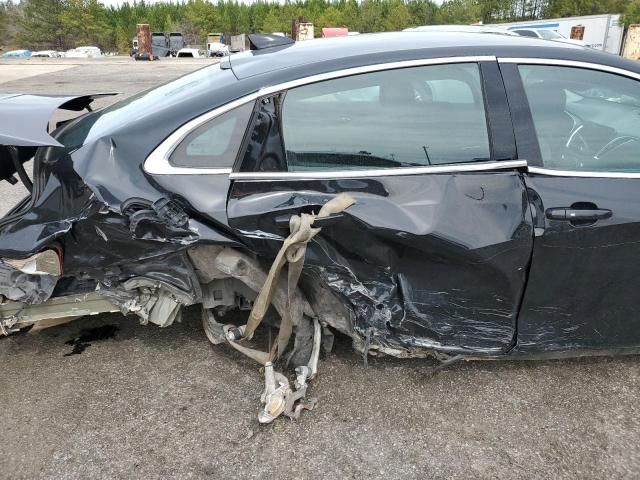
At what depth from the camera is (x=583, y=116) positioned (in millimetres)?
2371

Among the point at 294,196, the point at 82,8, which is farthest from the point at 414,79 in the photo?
the point at 82,8

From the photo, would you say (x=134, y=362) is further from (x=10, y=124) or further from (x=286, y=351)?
(x=10, y=124)

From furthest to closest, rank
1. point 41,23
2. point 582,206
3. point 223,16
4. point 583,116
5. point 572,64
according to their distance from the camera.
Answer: point 223,16
point 41,23
point 583,116
point 572,64
point 582,206

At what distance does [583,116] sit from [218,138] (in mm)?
1642

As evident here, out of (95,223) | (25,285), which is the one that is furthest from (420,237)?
(25,285)

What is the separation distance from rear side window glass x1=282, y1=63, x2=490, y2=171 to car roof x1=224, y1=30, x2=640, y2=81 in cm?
7

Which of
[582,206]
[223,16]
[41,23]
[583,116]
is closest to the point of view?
[582,206]

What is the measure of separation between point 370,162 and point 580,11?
65064 millimetres

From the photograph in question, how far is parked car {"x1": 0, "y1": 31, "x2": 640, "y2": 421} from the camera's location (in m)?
2.17

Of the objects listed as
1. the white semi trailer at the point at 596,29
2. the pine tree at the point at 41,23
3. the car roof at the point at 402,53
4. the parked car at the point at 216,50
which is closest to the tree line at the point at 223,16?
the pine tree at the point at 41,23

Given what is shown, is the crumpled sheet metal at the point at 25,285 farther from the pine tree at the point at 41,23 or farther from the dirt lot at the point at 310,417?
the pine tree at the point at 41,23

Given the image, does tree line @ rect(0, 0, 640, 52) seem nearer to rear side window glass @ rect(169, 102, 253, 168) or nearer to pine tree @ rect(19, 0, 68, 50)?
pine tree @ rect(19, 0, 68, 50)

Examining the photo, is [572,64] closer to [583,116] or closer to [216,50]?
[583,116]

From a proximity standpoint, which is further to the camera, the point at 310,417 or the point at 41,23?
the point at 41,23
